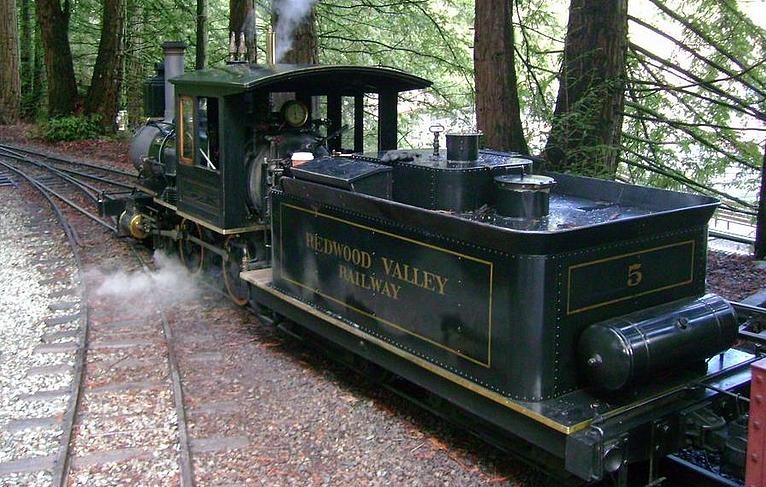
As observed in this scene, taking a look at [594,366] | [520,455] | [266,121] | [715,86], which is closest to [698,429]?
[594,366]

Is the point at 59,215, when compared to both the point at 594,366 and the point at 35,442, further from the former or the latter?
the point at 594,366

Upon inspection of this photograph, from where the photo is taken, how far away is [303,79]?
7.07 meters

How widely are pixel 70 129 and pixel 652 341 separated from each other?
61.7 feet

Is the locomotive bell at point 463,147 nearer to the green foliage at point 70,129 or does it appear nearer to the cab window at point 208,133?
the cab window at point 208,133

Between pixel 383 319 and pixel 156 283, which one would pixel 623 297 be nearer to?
pixel 383 319

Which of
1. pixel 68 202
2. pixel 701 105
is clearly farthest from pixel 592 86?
pixel 68 202

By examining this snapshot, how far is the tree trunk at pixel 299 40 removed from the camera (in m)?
11.5

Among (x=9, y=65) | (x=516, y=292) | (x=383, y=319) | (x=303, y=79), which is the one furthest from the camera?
(x=9, y=65)

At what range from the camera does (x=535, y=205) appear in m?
4.77

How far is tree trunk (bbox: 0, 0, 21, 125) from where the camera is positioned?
914 inches

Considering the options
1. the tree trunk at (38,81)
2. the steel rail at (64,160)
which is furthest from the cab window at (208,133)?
the tree trunk at (38,81)

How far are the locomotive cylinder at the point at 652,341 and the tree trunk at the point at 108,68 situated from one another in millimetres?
18425

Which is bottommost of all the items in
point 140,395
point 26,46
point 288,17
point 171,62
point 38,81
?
point 140,395

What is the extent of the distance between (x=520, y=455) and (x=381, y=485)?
835 mm
